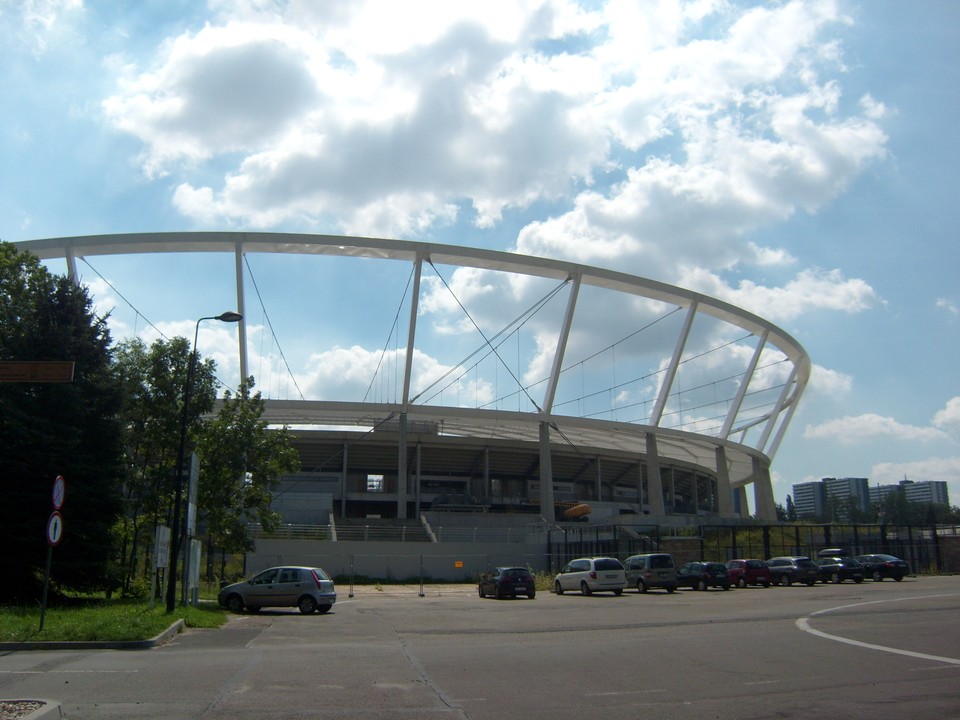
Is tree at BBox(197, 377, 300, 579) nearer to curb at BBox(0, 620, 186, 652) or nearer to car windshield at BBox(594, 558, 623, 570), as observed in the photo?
car windshield at BBox(594, 558, 623, 570)

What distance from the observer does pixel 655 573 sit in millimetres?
30984

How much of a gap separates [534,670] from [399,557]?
3219 centimetres

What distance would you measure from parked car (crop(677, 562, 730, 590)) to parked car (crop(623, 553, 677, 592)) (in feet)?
3.30

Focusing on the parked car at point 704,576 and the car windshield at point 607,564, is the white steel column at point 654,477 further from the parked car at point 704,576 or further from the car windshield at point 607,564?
the car windshield at point 607,564

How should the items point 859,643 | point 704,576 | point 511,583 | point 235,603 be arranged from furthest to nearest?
point 704,576 → point 511,583 → point 235,603 → point 859,643

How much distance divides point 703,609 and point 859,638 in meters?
8.10

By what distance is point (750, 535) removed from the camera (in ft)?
154

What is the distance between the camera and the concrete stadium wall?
41.2 metres

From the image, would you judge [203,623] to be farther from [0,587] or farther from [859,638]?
[859,638]

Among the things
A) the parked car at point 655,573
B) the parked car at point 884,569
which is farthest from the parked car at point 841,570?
the parked car at point 655,573

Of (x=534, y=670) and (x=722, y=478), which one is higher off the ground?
(x=722, y=478)

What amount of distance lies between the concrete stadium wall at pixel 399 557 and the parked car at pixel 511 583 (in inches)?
397

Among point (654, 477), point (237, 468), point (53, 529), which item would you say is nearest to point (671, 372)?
point (654, 477)

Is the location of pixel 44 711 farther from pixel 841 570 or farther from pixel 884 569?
pixel 884 569
